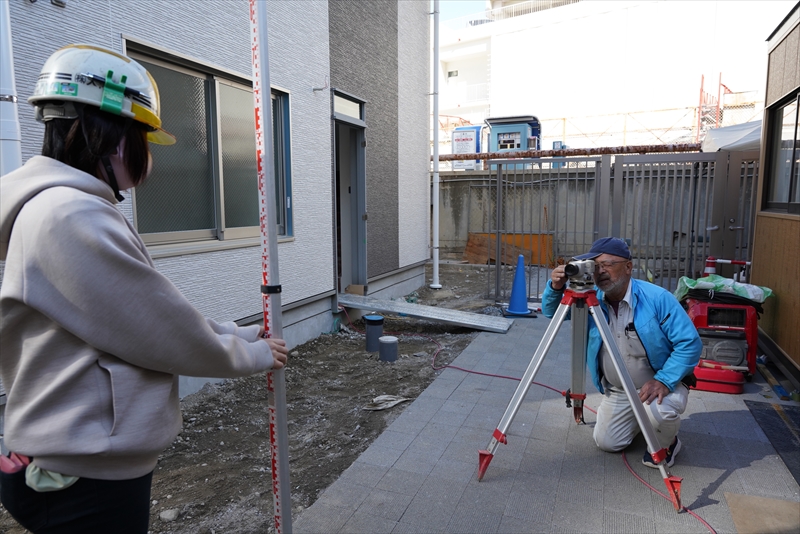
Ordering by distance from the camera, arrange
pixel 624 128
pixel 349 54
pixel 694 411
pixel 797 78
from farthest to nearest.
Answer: pixel 624 128, pixel 349 54, pixel 797 78, pixel 694 411

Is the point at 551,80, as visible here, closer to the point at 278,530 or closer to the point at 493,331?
the point at 493,331

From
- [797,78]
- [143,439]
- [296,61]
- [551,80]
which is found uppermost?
[551,80]

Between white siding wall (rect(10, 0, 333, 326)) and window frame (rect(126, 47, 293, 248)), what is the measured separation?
0.09 meters

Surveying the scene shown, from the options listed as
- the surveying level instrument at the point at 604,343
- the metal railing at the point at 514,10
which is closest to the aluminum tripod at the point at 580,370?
the surveying level instrument at the point at 604,343

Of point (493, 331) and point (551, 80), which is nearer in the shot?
point (493, 331)

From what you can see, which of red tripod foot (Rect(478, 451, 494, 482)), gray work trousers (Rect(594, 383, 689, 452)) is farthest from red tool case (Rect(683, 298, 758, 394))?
red tripod foot (Rect(478, 451, 494, 482))

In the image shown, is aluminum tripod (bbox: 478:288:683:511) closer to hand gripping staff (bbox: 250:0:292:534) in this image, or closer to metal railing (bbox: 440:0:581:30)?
hand gripping staff (bbox: 250:0:292:534)

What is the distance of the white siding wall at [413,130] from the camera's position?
9.63 m

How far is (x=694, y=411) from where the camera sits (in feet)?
14.3

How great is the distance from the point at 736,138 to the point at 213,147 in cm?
873

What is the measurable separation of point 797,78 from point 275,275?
18.7 ft

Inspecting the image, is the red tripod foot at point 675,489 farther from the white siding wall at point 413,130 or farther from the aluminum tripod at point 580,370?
the white siding wall at point 413,130

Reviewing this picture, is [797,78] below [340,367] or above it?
above

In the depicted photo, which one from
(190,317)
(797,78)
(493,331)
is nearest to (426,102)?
(493,331)
